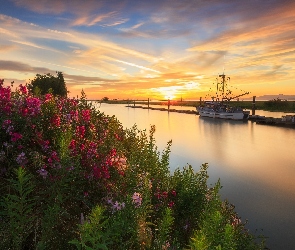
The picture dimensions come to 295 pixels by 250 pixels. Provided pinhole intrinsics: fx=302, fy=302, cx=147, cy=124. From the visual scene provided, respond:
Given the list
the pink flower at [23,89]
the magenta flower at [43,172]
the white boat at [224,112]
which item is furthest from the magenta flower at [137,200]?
the white boat at [224,112]

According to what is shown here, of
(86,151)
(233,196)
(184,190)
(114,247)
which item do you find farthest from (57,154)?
(233,196)

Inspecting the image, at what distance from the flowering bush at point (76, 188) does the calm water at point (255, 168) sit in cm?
786

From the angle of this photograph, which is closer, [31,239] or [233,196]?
[31,239]

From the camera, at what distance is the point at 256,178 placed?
1046 inches

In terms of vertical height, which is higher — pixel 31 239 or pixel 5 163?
pixel 5 163

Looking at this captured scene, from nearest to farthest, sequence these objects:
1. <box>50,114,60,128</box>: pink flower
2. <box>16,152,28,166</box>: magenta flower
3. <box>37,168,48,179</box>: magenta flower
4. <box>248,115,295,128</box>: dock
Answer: <box>37,168,48,179</box>: magenta flower < <box>16,152,28,166</box>: magenta flower < <box>50,114,60,128</box>: pink flower < <box>248,115,295,128</box>: dock

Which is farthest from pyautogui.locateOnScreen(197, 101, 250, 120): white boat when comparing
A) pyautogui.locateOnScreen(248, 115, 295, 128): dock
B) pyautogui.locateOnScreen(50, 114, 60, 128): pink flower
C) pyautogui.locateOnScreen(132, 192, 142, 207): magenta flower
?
pyautogui.locateOnScreen(132, 192, 142, 207): magenta flower

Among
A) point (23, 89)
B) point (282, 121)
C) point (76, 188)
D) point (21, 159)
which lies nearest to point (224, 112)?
point (282, 121)

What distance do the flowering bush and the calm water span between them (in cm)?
786

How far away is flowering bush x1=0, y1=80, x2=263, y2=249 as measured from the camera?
5.21 metres

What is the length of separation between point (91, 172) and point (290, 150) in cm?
4161

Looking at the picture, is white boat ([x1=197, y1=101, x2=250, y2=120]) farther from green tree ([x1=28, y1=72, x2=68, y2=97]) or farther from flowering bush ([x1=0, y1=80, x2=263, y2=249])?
flowering bush ([x1=0, y1=80, x2=263, y2=249])

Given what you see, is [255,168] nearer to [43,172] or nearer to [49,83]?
[43,172]

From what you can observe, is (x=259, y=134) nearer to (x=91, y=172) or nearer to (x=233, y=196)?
(x=233, y=196)
